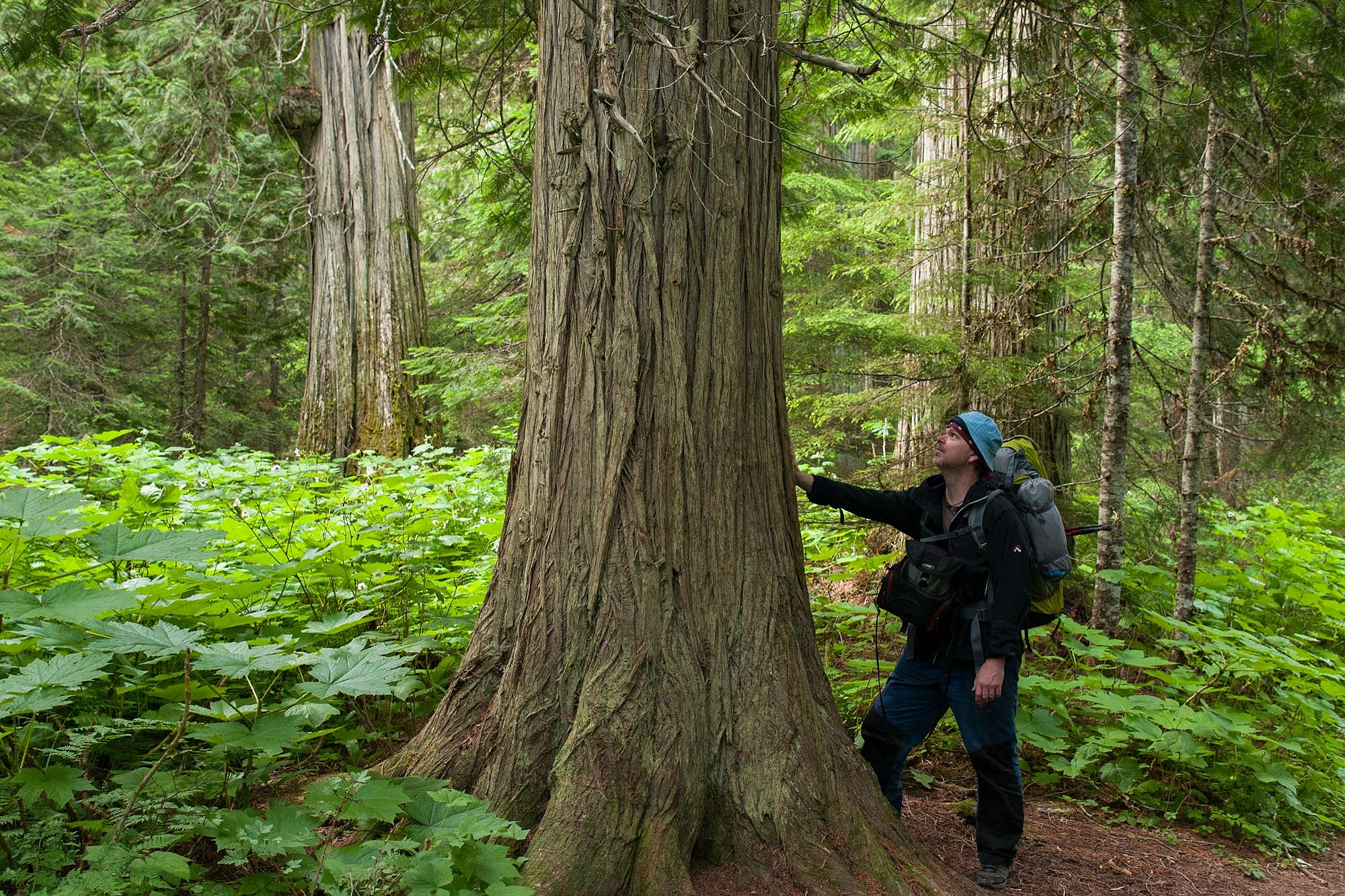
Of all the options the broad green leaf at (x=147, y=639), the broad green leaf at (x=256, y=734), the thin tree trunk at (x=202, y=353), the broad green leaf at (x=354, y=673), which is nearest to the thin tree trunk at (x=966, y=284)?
the broad green leaf at (x=354, y=673)

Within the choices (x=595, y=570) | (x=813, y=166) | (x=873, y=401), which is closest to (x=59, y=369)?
(x=813, y=166)

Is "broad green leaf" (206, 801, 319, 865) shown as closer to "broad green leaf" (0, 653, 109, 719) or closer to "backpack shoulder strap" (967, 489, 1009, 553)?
"broad green leaf" (0, 653, 109, 719)

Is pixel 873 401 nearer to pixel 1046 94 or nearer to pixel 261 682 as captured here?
pixel 1046 94

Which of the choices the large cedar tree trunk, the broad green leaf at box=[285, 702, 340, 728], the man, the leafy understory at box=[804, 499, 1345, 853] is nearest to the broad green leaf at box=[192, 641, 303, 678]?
the broad green leaf at box=[285, 702, 340, 728]

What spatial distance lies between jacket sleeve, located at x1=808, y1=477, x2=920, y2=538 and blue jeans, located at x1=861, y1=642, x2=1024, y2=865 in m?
0.54

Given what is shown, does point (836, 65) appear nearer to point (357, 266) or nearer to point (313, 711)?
point (313, 711)

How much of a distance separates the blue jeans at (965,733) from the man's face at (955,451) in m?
0.80

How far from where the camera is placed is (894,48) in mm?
4688

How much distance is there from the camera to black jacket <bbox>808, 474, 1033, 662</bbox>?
3223mm

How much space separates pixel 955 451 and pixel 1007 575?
54 cm

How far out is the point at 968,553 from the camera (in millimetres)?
3377

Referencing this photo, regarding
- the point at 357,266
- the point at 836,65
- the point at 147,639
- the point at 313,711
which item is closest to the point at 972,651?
the point at 836,65

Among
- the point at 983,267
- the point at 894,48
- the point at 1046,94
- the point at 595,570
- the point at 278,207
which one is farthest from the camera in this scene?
the point at 278,207

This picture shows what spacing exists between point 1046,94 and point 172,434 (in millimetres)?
15049
